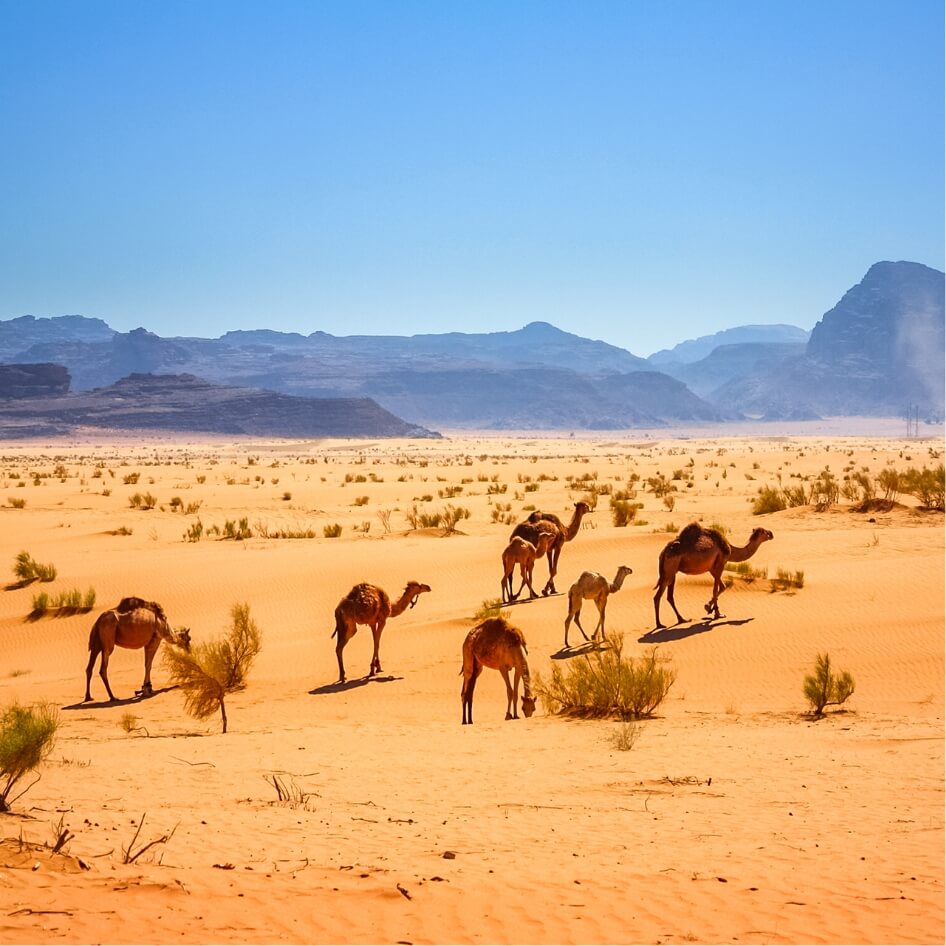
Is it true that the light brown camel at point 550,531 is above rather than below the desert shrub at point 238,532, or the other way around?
above

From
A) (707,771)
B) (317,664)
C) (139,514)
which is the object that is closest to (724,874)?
(707,771)

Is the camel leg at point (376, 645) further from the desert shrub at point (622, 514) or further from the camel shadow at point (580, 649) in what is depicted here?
the desert shrub at point (622, 514)

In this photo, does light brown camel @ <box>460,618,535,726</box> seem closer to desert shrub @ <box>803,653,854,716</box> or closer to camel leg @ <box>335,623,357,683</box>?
camel leg @ <box>335,623,357,683</box>

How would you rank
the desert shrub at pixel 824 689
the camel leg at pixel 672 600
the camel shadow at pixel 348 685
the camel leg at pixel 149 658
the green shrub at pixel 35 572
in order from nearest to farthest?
the desert shrub at pixel 824 689
the camel leg at pixel 149 658
the camel shadow at pixel 348 685
the camel leg at pixel 672 600
the green shrub at pixel 35 572

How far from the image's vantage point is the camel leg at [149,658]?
13.5 meters

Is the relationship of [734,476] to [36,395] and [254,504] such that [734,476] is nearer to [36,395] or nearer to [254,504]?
[254,504]

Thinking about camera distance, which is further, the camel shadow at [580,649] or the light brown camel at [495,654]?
the camel shadow at [580,649]

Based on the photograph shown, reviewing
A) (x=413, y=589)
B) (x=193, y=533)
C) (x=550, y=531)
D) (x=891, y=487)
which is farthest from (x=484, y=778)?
(x=891, y=487)

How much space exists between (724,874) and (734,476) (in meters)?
44.3

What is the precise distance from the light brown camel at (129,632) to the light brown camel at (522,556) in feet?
17.5

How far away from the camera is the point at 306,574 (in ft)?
70.2

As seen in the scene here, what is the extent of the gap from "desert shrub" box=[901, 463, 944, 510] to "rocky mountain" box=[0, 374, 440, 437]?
406 ft

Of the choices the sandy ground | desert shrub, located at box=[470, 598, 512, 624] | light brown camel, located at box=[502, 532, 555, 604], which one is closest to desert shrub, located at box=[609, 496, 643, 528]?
the sandy ground

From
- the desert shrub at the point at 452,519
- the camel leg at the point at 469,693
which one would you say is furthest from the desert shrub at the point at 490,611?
the desert shrub at the point at 452,519
